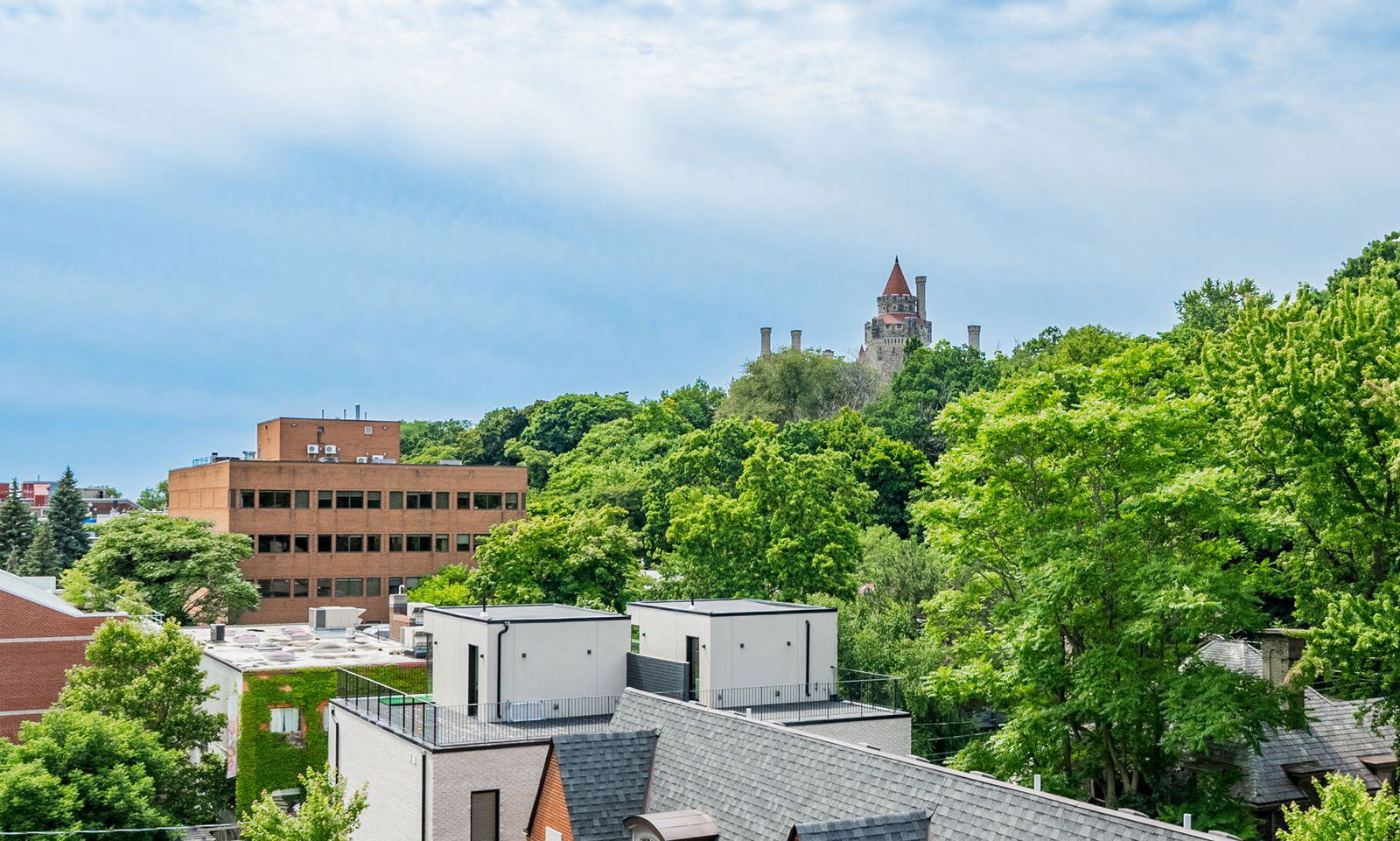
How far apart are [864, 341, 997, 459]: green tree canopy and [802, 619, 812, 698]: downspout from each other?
5395cm

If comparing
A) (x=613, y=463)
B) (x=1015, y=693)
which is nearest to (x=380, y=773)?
(x=1015, y=693)

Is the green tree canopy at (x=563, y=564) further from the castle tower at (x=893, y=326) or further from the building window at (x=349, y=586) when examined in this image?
the castle tower at (x=893, y=326)

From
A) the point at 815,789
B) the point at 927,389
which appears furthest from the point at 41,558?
the point at 815,789

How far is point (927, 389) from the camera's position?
301ft

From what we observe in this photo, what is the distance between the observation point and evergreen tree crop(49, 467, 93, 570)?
9469cm

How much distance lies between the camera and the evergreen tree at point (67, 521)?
311 ft

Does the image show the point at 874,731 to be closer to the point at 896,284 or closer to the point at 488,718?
the point at 488,718

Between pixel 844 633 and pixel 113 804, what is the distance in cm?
2335

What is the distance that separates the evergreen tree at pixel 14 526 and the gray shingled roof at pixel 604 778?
8710 cm

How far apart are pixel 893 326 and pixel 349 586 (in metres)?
112

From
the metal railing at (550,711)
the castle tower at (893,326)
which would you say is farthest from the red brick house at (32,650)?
the castle tower at (893,326)

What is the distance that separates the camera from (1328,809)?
672 inches

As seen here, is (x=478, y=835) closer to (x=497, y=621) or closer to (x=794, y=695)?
(x=497, y=621)

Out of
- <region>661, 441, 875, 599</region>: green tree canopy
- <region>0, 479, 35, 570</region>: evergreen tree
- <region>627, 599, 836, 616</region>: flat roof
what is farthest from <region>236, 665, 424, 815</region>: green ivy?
<region>0, 479, 35, 570</region>: evergreen tree
